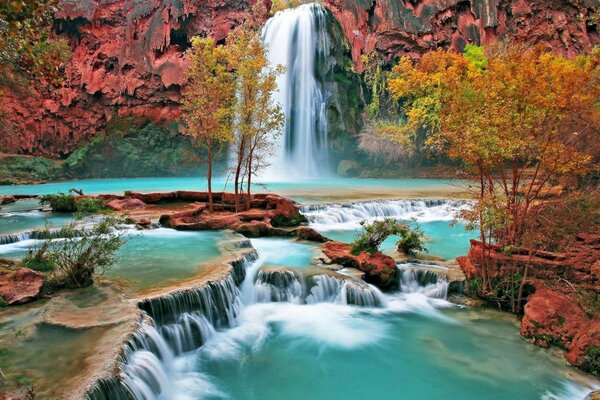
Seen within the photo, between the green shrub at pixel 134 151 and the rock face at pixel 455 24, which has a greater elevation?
the rock face at pixel 455 24

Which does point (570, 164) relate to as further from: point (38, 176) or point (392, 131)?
point (38, 176)

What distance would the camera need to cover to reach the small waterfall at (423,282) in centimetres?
934

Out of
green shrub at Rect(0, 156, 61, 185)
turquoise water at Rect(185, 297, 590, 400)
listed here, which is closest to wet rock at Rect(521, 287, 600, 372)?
turquoise water at Rect(185, 297, 590, 400)

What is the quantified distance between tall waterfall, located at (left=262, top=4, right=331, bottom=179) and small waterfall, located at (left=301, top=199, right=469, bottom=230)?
719 inches

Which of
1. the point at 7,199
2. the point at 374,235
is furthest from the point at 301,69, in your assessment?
the point at 374,235

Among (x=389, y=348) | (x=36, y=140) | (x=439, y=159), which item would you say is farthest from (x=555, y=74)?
(x=36, y=140)

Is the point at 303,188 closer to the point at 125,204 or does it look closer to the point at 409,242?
the point at 125,204

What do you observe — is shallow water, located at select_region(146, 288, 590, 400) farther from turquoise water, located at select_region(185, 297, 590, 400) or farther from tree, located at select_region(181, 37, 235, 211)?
tree, located at select_region(181, 37, 235, 211)

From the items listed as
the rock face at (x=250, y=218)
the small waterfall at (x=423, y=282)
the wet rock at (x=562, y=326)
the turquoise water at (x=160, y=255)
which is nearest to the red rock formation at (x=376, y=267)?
the small waterfall at (x=423, y=282)

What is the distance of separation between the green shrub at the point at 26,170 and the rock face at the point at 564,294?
3413cm

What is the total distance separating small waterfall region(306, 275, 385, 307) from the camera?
29.5 ft

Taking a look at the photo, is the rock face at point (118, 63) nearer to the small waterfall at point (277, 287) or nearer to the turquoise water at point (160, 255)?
the turquoise water at point (160, 255)

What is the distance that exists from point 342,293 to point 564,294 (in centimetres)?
427

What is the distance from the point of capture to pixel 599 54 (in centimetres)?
1161
